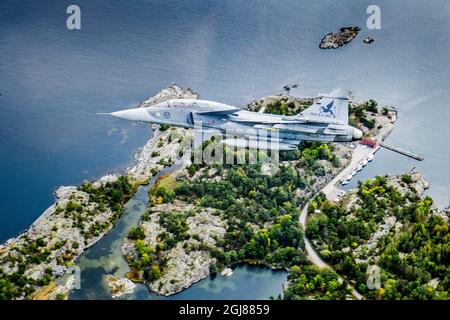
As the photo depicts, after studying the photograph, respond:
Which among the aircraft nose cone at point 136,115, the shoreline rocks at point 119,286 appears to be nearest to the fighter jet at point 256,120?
the aircraft nose cone at point 136,115

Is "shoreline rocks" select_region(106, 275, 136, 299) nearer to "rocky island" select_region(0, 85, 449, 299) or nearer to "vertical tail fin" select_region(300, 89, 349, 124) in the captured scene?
"rocky island" select_region(0, 85, 449, 299)

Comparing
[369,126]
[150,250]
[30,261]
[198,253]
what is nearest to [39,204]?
[30,261]

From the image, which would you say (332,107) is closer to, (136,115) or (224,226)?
(224,226)

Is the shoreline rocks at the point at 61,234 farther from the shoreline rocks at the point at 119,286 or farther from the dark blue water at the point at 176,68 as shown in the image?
the shoreline rocks at the point at 119,286

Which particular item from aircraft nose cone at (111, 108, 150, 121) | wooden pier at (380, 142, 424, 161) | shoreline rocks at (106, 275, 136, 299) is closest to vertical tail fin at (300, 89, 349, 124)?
wooden pier at (380, 142, 424, 161)

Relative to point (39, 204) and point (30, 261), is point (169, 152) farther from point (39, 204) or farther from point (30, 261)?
point (30, 261)

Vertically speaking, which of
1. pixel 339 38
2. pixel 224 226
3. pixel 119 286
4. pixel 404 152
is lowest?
pixel 119 286

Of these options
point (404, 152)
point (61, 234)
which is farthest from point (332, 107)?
point (61, 234)
